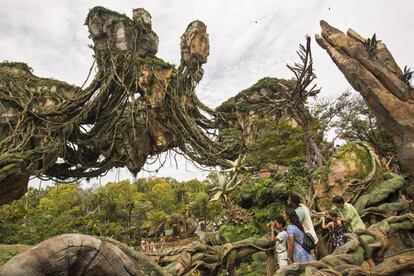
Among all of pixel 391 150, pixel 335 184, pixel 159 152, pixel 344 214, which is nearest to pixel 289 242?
pixel 344 214

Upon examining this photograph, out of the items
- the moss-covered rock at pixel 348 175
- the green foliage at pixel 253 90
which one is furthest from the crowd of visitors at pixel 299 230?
the green foliage at pixel 253 90

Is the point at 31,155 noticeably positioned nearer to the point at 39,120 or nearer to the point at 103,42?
the point at 39,120

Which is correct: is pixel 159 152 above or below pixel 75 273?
above

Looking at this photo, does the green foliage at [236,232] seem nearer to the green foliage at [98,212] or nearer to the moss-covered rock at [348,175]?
the moss-covered rock at [348,175]

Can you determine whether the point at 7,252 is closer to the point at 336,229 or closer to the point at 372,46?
the point at 336,229

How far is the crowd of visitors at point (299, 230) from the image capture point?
133 inches

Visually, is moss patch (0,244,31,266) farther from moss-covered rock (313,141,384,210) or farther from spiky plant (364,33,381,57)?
spiky plant (364,33,381,57)

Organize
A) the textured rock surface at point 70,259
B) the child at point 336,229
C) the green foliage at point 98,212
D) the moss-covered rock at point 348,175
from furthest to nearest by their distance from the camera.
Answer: the green foliage at point 98,212 < the moss-covered rock at point 348,175 < the child at point 336,229 < the textured rock surface at point 70,259

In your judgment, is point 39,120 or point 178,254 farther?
point 39,120

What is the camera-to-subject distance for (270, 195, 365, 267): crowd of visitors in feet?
11.1

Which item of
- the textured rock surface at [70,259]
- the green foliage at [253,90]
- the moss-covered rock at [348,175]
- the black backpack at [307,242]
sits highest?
the green foliage at [253,90]

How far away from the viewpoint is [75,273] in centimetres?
167

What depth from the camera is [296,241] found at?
3398mm

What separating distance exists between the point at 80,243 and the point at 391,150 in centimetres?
1547
